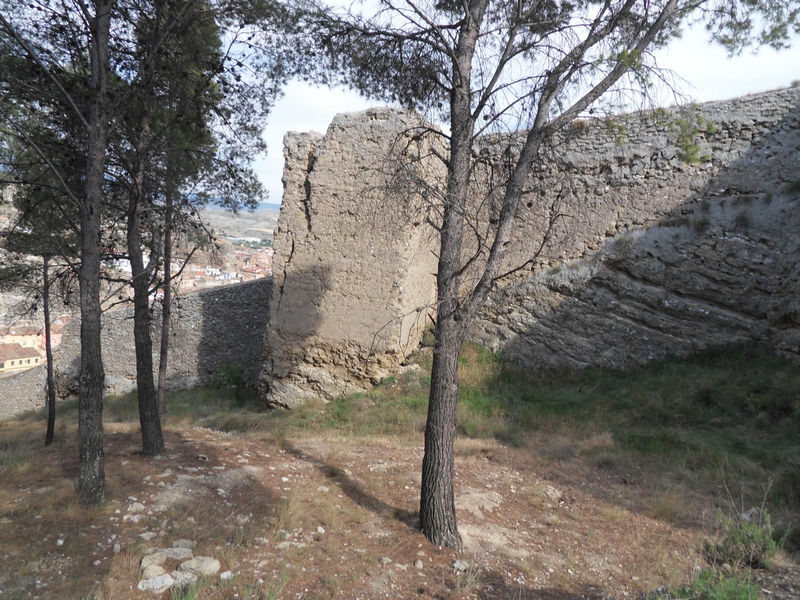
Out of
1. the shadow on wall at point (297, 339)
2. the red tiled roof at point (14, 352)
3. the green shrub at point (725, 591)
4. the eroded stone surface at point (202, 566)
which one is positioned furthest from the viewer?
the red tiled roof at point (14, 352)

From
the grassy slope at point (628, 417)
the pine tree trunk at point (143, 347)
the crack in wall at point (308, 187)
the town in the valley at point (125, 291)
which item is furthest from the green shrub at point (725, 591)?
the crack in wall at point (308, 187)

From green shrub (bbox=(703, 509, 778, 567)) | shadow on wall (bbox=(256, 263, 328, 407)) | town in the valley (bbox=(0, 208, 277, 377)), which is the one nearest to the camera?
green shrub (bbox=(703, 509, 778, 567))

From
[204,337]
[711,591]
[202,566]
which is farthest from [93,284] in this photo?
[204,337]

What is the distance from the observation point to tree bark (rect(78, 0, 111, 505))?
180 inches

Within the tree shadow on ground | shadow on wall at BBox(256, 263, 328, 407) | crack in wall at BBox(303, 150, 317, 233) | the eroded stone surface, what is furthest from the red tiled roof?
the eroded stone surface

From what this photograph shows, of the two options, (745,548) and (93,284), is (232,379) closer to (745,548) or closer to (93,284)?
(93,284)

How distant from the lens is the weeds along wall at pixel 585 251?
884cm

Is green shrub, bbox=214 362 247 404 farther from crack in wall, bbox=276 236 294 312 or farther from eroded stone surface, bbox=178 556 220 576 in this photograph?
eroded stone surface, bbox=178 556 220 576

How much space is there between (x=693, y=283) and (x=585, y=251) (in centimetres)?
199

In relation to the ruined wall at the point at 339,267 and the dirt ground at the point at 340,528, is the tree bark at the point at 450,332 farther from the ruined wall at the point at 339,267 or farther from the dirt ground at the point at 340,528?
the ruined wall at the point at 339,267

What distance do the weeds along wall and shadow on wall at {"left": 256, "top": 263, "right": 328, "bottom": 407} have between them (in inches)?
1.1

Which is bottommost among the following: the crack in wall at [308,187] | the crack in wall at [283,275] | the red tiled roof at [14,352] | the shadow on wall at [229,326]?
the red tiled roof at [14,352]

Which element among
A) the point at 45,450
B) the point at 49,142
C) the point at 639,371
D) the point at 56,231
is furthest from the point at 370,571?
the point at 56,231

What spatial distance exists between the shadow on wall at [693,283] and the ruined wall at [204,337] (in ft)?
21.3
